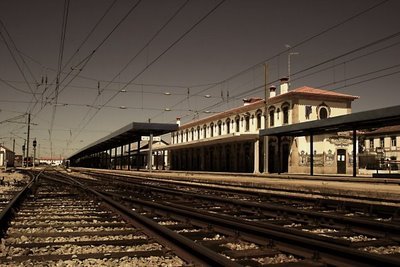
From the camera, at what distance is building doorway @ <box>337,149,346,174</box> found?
42188mm

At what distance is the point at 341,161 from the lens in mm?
42688

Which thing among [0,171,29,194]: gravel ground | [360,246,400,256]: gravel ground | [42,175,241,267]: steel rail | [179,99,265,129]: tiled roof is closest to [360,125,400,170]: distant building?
[179,99,265,129]: tiled roof

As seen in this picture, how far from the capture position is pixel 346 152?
43.2 m

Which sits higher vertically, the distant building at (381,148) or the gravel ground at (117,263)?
the distant building at (381,148)

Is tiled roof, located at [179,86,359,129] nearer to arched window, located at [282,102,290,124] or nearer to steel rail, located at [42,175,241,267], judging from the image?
arched window, located at [282,102,290,124]

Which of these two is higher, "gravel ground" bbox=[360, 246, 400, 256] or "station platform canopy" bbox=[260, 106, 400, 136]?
"station platform canopy" bbox=[260, 106, 400, 136]

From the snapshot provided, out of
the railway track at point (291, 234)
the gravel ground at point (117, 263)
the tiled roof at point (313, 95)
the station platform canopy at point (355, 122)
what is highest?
the tiled roof at point (313, 95)

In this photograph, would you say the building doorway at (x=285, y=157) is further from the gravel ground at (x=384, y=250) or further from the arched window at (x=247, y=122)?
the gravel ground at (x=384, y=250)

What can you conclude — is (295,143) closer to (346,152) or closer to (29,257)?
(346,152)

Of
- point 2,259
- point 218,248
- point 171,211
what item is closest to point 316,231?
point 218,248

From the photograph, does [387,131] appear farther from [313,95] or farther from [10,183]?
[10,183]

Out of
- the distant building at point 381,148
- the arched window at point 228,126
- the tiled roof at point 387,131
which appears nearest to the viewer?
the distant building at point 381,148

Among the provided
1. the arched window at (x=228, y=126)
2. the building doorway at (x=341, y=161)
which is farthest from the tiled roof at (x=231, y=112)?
the building doorway at (x=341, y=161)

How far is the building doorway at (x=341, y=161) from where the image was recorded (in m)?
42.2
